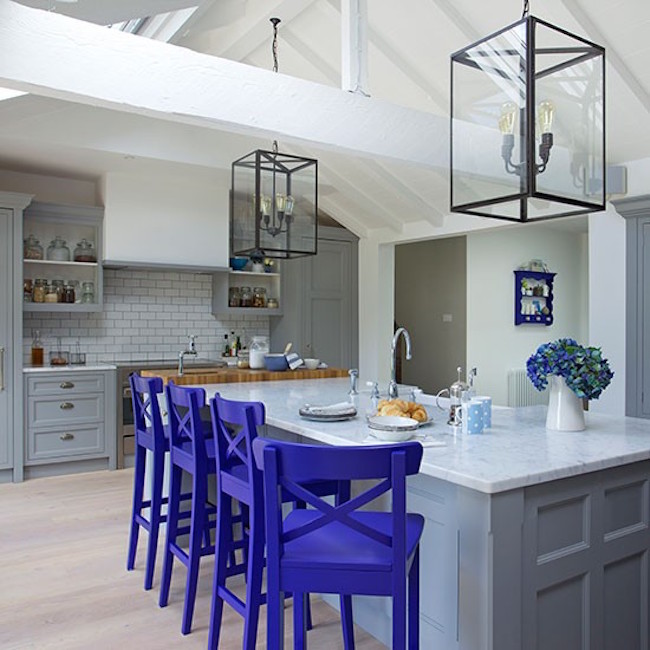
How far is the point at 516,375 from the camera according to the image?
767 centimetres

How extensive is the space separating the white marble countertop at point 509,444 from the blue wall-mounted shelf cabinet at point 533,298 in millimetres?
4768

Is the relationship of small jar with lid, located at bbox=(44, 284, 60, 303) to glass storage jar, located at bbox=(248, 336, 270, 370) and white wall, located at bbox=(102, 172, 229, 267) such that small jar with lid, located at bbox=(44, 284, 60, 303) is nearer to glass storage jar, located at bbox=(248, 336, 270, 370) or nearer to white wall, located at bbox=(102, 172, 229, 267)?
white wall, located at bbox=(102, 172, 229, 267)

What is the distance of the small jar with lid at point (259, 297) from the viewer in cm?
665

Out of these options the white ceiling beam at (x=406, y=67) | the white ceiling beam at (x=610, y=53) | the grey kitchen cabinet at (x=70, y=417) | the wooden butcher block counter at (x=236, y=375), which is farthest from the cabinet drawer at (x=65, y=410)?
the white ceiling beam at (x=610, y=53)

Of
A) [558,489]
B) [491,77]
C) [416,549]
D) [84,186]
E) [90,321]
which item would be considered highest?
[84,186]

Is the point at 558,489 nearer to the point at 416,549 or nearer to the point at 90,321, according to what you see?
the point at 416,549

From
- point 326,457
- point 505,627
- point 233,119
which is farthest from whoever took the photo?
point 233,119

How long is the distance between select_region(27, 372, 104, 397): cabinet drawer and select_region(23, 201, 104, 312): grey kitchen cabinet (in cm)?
60

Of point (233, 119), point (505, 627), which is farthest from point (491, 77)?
point (505, 627)

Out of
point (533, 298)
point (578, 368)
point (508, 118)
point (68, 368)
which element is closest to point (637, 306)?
point (578, 368)

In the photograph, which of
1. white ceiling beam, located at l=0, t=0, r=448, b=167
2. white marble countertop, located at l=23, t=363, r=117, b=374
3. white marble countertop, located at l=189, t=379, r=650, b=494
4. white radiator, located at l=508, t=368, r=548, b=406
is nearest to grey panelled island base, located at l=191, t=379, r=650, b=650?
white marble countertop, located at l=189, t=379, r=650, b=494

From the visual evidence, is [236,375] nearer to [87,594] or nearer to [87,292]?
[87,594]

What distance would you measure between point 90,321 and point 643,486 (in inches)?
202

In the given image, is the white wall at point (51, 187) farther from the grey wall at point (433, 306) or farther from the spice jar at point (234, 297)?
the grey wall at point (433, 306)
